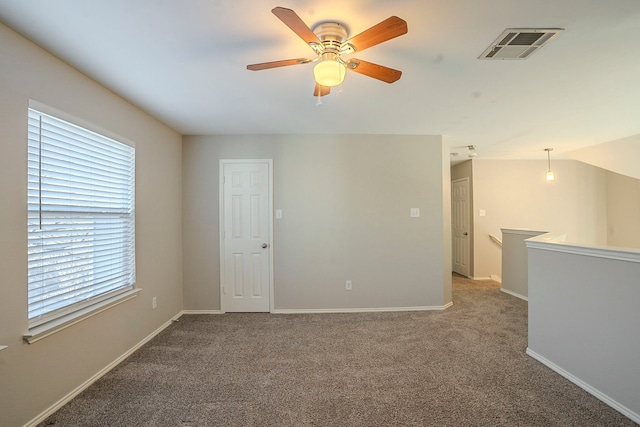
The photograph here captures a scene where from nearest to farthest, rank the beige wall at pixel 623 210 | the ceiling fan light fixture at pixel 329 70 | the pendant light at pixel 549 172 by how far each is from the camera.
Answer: the ceiling fan light fixture at pixel 329 70 < the pendant light at pixel 549 172 < the beige wall at pixel 623 210

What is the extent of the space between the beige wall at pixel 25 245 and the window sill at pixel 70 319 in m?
0.04

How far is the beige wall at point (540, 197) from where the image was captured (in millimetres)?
5738

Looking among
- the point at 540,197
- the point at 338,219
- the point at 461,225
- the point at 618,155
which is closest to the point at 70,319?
the point at 338,219

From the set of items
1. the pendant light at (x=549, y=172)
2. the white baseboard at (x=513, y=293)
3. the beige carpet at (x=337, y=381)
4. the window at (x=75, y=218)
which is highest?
the pendant light at (x=549, y=172)

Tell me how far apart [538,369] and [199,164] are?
13.9ft

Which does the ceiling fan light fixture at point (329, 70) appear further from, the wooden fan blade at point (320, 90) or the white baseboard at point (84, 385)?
the white baseboard at point (84, 385)

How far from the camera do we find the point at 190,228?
390 cm

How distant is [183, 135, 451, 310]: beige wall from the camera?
3902 millimetres

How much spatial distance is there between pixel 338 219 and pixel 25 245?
298 cm

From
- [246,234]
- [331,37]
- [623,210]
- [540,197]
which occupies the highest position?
[331,37]

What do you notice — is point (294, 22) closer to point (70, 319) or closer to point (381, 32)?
point (381, 32)

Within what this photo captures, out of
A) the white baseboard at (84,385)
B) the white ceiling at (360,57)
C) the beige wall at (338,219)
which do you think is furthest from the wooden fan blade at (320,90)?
the white baseboard at (84,385)

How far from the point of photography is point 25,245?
5.85ft

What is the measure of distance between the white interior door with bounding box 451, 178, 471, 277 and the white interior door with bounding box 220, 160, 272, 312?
4.13 m
